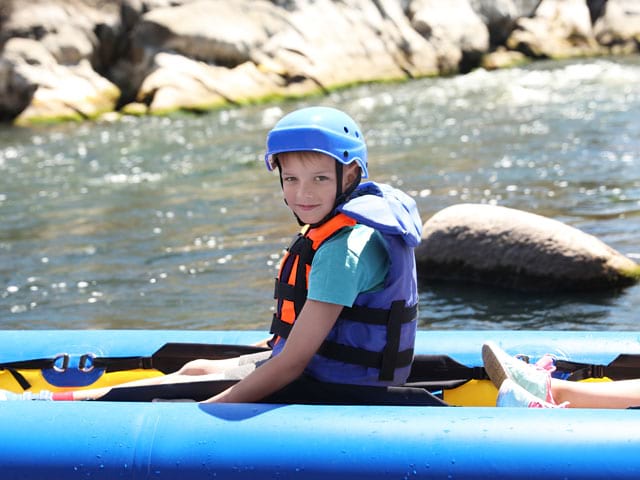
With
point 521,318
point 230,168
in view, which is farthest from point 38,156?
point 521,318

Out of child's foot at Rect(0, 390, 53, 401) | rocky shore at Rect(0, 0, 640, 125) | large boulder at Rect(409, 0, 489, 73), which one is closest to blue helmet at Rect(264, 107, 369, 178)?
child's foot at Rect(0, 390, 53, 401)

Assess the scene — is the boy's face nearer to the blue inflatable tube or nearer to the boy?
the boy

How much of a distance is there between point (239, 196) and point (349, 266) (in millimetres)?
5673

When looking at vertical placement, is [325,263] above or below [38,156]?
below

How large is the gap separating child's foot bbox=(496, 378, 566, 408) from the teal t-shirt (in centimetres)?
47

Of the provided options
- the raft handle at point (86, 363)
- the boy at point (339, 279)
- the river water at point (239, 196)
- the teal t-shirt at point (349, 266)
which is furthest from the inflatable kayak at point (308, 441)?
the river water at point (239, 196)

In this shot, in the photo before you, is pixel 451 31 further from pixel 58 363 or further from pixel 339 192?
pixel 339 192

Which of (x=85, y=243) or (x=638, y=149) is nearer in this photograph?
(x=85, y=243)

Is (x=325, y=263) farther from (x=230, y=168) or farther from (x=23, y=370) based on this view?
(x=230, y=168)

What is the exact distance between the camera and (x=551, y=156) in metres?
8.75

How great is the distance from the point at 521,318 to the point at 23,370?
2.52 metres

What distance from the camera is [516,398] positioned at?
8.48 ft

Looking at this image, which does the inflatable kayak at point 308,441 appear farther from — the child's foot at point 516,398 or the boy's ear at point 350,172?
the boy's ear at point 350,172

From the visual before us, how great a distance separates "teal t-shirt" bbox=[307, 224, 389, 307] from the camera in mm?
2398
